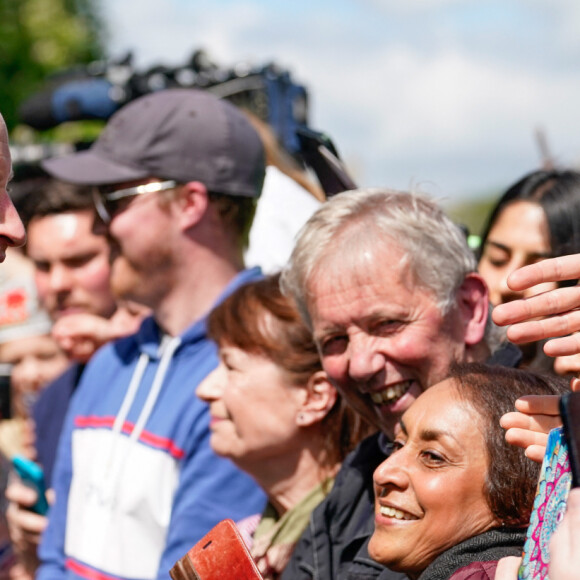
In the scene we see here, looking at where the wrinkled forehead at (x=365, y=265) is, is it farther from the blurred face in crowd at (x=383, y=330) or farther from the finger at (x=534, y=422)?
the finger at (x=534, y=422)

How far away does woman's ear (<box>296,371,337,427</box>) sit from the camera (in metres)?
2.90

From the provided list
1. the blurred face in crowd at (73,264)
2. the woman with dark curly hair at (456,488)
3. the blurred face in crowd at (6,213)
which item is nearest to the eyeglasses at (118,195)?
the blurred face in crowd at (73,264)

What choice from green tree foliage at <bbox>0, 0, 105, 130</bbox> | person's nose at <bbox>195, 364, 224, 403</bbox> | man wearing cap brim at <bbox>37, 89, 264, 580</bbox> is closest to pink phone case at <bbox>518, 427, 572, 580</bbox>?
person's nose at <bbox>195, 364, 224, 403</bbox>

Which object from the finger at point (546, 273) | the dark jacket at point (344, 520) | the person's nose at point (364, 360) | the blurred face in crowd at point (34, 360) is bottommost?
the blurred face in crowd at point (34, 360)

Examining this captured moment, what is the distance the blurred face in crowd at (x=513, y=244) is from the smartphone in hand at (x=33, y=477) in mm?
1871

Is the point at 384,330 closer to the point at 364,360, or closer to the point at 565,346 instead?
the point at 364,360

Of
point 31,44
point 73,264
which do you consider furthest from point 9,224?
point 31,44

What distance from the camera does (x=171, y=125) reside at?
12.2 ft

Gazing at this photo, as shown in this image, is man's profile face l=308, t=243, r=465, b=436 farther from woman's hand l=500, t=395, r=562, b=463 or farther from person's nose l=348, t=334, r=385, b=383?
woman's hand l=500, t=395, r=562, b=463

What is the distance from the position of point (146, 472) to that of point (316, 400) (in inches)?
25.2

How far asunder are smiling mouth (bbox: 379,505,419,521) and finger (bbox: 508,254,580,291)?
0.52m

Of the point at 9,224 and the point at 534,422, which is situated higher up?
the point at 9,224

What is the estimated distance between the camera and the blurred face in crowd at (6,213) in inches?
76.9

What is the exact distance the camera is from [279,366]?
115 inches
